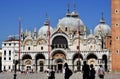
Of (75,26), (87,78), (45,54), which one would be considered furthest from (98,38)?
(87,78)

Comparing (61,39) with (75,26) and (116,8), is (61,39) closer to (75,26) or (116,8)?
(75,26)

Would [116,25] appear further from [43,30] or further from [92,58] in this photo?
[43,30]

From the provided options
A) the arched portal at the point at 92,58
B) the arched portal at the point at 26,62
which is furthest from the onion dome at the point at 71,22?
the arched portal at the point at 26,62

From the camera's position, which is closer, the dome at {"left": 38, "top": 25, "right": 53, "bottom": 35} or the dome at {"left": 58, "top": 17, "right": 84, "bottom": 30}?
the dome at {"left": 58, "top": 17, "right": 84, "bottom": 30}

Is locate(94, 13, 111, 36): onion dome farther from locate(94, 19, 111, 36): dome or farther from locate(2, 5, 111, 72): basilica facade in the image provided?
locate(2, 5, 111, 72): basilica facade

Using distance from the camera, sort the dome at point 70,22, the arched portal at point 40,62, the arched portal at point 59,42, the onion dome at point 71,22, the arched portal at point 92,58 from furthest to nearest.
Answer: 1. the dome at point 70,22
2. the onion dome at point 71,22
3. the arched portal at point 59,42
4. the arched portal at point 40,62
5. the arched portal at point 92,58

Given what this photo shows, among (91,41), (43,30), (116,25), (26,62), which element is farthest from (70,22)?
(116,25)

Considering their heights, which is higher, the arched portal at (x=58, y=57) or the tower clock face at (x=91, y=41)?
the tower clock face at (x=91, y=41)

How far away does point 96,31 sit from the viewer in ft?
334

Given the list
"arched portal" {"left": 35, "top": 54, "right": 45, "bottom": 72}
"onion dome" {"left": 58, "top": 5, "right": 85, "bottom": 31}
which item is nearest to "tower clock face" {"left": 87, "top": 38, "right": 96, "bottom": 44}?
"onion dome" {"left": 58, "top": 5, "right": 85, "bottom": 31}

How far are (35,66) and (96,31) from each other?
79.1 ft

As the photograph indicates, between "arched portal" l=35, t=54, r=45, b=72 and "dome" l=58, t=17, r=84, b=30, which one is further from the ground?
"dome" l=58, t=17, r=84, b=30

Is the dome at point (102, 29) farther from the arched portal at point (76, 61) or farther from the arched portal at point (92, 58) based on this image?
the arched portal at point (76, 61)

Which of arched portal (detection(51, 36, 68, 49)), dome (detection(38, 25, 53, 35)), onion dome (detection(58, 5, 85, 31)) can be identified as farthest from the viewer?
dome (detection(38, 25, 53, 35))
